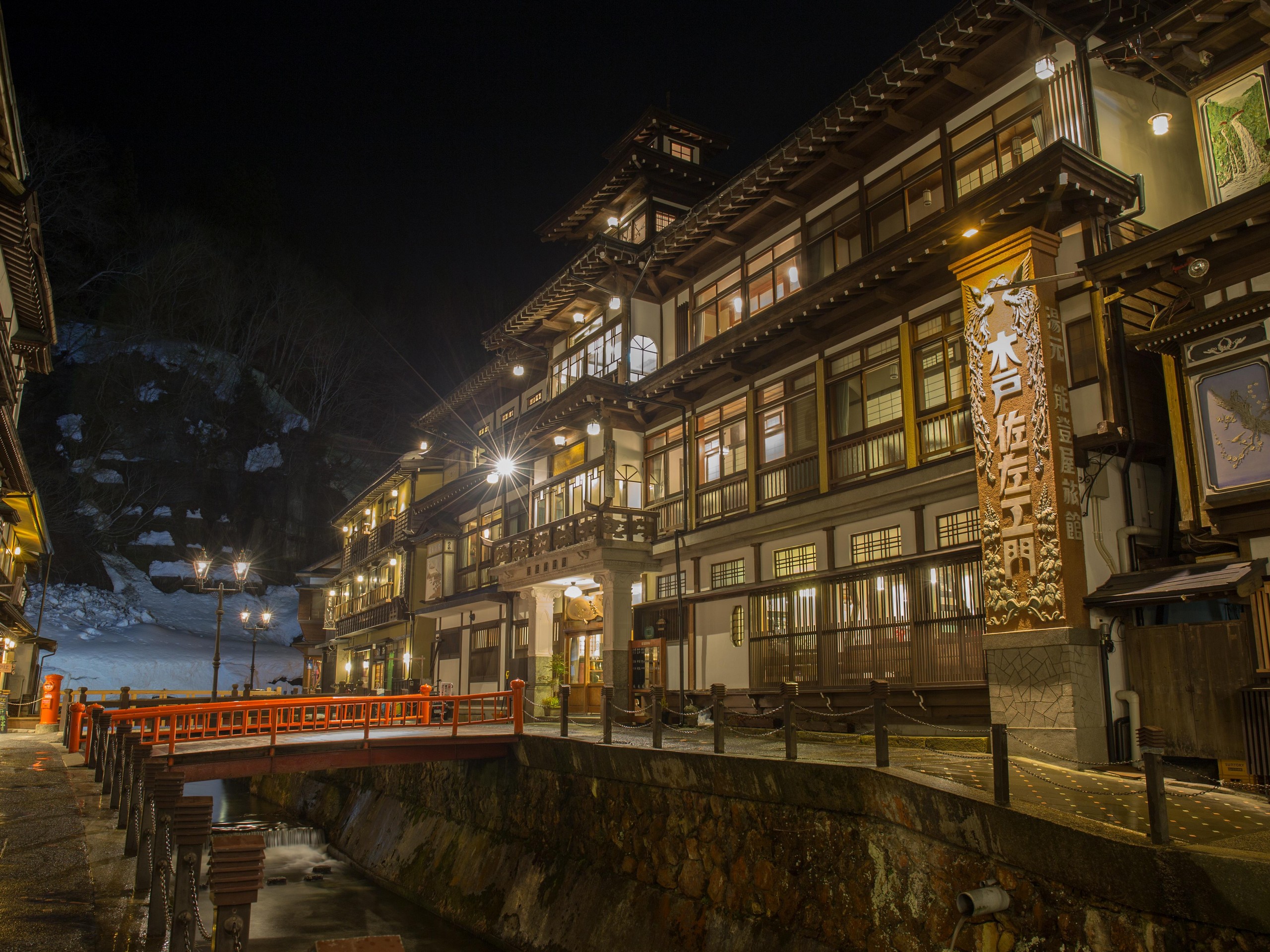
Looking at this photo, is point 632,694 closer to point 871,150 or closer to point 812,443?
point 812,443

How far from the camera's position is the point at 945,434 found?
1622 cm

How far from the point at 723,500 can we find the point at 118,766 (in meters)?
14.0

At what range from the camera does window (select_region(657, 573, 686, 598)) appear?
23.0 meters

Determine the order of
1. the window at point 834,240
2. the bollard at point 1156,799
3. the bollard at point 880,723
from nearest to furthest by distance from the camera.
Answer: the bollard at point 1156,799 → the bollard at point 880,723 → the window at point 834,240

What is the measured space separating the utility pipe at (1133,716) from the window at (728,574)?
9.15m

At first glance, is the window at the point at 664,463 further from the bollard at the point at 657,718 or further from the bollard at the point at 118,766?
the bollard at the point at 118,766

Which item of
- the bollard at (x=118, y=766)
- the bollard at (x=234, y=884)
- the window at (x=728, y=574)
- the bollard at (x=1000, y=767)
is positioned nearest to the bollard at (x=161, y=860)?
the bollard at (x=234, y=884)

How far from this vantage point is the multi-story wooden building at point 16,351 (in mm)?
14969

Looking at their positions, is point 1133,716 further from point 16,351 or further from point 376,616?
point 376,616

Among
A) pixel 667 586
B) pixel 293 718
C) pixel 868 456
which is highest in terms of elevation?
pixel 868 456

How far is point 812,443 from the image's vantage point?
19.5 meters

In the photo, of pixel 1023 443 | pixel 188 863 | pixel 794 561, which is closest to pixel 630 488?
pixel 794 561

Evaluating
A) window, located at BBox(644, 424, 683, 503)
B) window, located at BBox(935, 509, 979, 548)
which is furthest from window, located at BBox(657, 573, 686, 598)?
→ window, located at BBox(935, 509, 979, 548)

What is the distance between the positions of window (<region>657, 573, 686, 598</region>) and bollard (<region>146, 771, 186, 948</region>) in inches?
619
